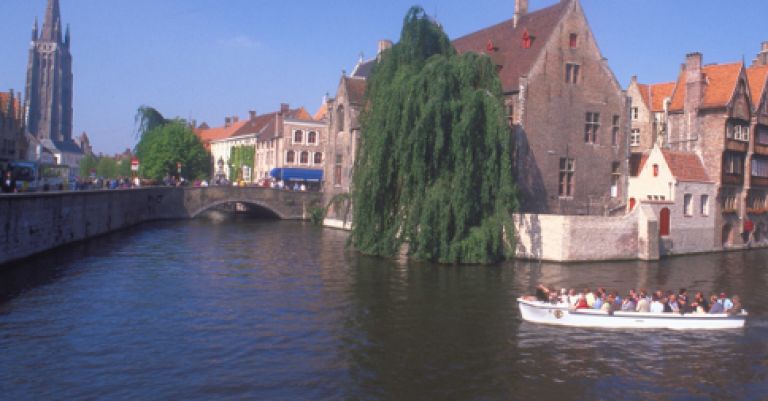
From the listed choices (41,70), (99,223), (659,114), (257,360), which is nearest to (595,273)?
(257,360)

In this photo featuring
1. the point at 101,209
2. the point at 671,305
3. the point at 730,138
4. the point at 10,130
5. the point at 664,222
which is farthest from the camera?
the point at 10,130

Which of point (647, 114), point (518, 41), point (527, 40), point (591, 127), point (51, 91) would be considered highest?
point (51, 91)

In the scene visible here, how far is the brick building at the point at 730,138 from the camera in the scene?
43250 mm

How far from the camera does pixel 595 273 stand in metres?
31.7

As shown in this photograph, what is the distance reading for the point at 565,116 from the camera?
39812 mm

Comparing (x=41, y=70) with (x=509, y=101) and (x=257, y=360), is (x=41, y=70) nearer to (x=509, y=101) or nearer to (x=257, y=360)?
(x=509, y=101)

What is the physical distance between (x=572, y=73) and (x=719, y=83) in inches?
490

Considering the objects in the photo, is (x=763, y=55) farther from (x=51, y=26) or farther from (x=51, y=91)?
(x=51, y=26)

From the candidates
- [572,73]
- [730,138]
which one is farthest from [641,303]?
[730,138]

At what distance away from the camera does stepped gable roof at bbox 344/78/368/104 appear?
168 ft

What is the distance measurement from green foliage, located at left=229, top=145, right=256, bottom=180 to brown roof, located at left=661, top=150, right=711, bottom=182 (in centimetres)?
6069

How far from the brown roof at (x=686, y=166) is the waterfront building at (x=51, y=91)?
421 feet

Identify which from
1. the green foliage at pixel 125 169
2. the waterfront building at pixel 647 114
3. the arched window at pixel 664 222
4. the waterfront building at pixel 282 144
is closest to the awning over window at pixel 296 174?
the waterfront building at pixel 282 144

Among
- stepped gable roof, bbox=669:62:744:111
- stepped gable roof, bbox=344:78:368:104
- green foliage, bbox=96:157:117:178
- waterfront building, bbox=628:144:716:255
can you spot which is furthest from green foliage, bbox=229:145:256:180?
stepped gable roof, bbox=669:62:744:111
